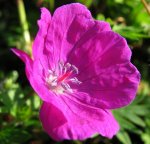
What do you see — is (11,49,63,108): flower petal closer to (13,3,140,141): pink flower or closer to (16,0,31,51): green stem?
(13,3,140,141): pink flower

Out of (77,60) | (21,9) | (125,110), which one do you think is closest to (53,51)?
(77,60)

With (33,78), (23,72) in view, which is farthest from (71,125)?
(23,72)

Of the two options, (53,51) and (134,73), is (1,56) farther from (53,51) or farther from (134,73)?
(134,73)

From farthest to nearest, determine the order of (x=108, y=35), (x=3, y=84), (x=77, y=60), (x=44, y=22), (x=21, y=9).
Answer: (x=21, y=9) < (x=3, y=84) < (x=77, y=60) < (x=108, y=35) < (x=44, y=22)

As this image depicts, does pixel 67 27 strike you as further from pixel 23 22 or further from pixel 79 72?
pixel 23 22

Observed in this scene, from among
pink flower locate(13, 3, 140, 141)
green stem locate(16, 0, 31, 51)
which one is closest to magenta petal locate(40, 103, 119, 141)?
pink flower locate(13, 3, 140, 141)

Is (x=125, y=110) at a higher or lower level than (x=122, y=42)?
lower
